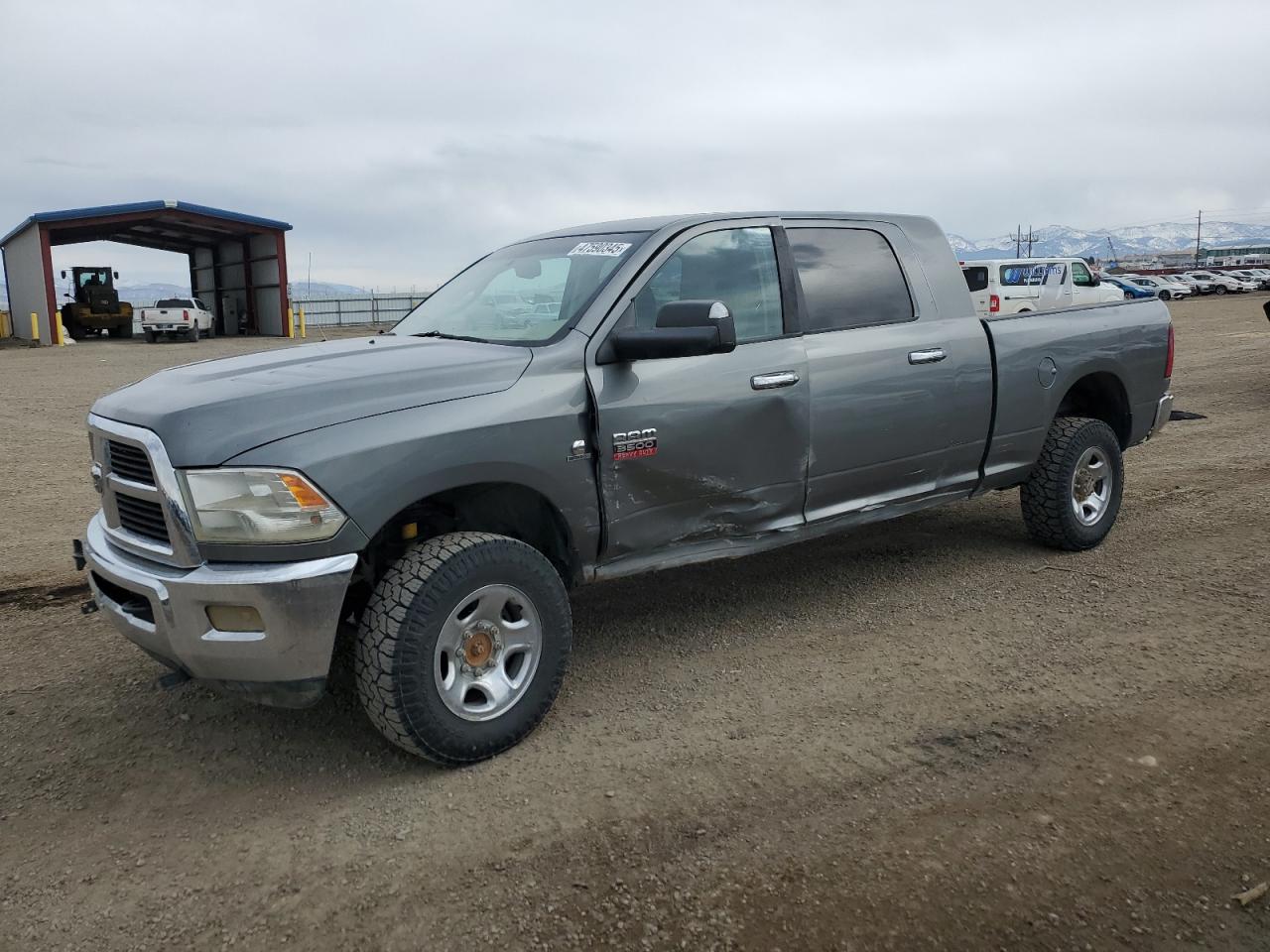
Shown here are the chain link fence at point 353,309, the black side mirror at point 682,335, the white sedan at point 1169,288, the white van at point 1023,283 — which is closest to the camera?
the black side mirror at point 682,335

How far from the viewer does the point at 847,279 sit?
4875 mm

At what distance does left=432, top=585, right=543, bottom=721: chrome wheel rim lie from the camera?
3459 millimetres

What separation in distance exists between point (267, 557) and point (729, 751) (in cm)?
170

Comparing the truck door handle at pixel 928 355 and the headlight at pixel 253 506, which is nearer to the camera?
the headlight at pixel 253 506

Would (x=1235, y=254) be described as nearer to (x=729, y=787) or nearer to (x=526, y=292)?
(x=526, y=292)

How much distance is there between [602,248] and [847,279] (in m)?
1.26

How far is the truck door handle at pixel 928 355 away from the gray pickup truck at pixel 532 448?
0.01 meters

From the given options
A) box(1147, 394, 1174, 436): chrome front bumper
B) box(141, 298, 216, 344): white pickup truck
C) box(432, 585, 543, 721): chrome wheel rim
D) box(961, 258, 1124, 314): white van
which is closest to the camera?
box(432, 585, 543, 721): chrome wheel rim

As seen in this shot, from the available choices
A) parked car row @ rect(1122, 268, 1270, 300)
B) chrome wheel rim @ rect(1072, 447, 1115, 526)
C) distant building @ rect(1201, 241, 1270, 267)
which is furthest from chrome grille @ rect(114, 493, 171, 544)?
distant building @ rect(1201, 241, 1270, 267)

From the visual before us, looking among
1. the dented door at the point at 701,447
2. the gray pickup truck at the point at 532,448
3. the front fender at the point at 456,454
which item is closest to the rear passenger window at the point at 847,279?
the gray pickup truck at the point at 532,448

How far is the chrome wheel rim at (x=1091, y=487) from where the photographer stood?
582 cm

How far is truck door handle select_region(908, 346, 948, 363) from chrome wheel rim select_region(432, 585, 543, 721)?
2371 millimetres

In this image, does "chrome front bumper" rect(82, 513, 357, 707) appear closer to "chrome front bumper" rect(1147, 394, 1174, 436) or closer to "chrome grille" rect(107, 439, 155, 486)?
"chrome grille" rect(107, 439, 155, 486)

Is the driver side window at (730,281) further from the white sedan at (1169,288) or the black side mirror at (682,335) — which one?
the white sedan at (1169,288)
